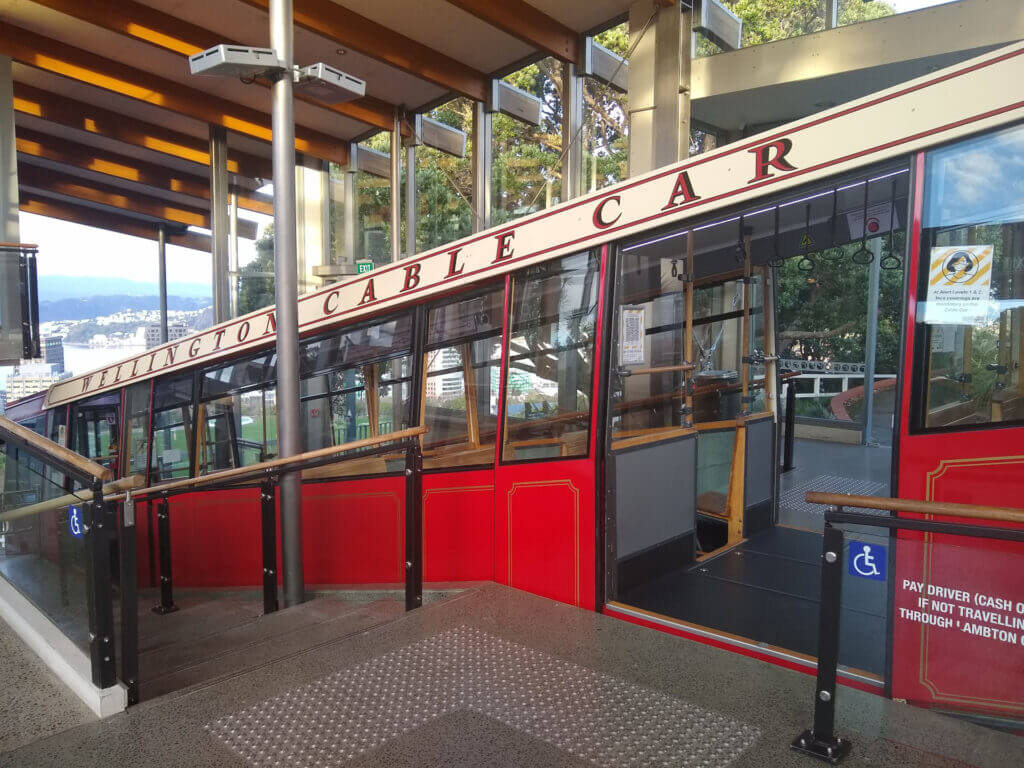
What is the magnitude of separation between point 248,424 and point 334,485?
196cm

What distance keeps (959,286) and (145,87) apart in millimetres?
9771

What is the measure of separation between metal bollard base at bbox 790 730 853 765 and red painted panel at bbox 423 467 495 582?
2.05 metres

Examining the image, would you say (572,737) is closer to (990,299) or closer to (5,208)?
(990,299)

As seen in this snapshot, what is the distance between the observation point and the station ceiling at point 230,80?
24.9 ft

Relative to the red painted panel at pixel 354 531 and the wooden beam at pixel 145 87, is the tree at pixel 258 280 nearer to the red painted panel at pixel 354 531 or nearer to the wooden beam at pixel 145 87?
the wooden beam at pixel 145 87

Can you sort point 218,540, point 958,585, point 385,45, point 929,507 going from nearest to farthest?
1. point 929,507
2. point 958,585
3. point 218,540
4. point 385,45

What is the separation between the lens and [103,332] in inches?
585

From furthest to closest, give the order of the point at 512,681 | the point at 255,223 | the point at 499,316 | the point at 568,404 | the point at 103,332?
the point at 103,332, the point at 255,223, the point at 499,316, the point at 568,404, the point at 512,681

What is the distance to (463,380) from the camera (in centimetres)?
455

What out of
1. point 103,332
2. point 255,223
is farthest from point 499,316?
point 103,332

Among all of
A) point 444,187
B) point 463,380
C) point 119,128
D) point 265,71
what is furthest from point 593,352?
point 119,128

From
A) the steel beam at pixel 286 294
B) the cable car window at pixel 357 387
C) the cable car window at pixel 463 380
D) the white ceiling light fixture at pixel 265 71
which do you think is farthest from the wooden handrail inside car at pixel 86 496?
the white ceiling light fixture at pixel 265 71

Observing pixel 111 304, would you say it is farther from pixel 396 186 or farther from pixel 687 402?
pixel 687 402

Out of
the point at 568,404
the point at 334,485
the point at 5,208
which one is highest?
the point at 5,208
